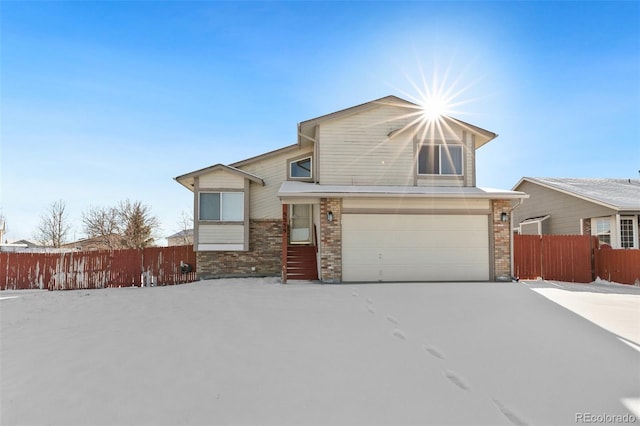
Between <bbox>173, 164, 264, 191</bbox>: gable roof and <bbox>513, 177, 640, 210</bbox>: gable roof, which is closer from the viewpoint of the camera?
<bbox>173, 164, 264, 191</bbox>: gable roof

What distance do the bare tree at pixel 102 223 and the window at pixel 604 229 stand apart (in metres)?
28.6

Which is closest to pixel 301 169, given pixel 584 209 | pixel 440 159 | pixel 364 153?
pixel 364 153

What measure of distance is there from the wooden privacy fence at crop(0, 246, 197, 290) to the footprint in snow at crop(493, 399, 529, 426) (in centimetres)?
1257

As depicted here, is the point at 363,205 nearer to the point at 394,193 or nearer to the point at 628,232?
the point at 394,193

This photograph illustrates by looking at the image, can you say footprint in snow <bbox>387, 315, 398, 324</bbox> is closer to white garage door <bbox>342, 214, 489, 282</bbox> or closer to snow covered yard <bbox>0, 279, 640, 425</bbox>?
snow covered yard <bbox>0, 279, 640, 425</bbox>

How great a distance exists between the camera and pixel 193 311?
6781 millimetres

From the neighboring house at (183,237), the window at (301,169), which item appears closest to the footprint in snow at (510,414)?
the window at (301,169)

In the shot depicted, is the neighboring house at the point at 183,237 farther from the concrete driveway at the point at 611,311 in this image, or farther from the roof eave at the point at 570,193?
the concrete driveway at the point at 611,311

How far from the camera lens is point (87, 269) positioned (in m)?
12.7

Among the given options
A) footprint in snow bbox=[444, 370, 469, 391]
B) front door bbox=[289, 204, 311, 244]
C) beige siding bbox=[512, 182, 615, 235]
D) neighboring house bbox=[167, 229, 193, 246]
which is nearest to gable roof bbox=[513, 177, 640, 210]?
beige siding bbox=[512, 182, 615, 235]

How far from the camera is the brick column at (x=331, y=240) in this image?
10398mm

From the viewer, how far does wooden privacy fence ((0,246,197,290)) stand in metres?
12.7

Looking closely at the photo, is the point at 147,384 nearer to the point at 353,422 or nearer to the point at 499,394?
the point at 353,422

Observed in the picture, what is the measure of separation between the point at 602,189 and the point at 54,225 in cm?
4176
